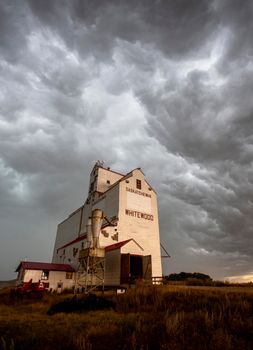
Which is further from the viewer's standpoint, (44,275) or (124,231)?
(124,231)

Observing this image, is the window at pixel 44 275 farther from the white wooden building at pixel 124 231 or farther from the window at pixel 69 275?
the white wooden building at pixel 124 231

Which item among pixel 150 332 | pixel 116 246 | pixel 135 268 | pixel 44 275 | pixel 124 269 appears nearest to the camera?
pixel 150 332

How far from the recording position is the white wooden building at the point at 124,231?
93.9 ft

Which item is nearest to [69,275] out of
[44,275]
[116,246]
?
[44,275]

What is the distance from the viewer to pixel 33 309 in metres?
16.7

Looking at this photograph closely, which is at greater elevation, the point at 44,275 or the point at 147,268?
the point at 147,268

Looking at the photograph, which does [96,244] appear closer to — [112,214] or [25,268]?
[112,214]

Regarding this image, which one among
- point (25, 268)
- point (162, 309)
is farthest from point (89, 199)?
point (162, 309)

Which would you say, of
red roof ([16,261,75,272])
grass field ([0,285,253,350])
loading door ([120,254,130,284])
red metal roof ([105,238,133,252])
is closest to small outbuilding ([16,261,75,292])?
red roof ([16,261,75,272])

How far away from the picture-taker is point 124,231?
33844 mm

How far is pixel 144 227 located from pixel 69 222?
21931 millimetres

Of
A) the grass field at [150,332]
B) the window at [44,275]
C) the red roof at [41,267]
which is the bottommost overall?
the grass field at [150,332]

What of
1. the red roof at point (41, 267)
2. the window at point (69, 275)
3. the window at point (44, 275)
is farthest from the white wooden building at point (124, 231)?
the window at point (44, 275)

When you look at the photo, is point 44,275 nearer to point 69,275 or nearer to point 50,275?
point 50,275
